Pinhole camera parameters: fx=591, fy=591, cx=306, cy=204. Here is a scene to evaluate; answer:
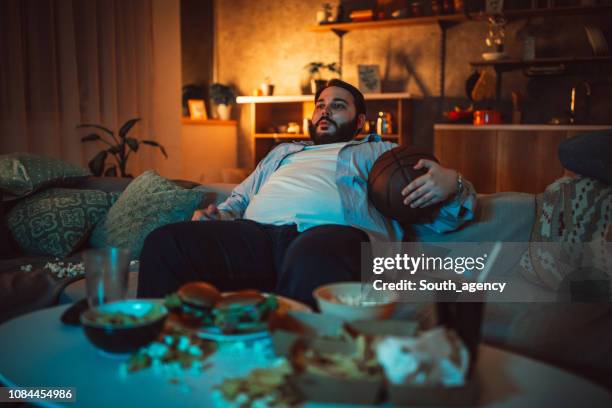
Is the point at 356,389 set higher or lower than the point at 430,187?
lower

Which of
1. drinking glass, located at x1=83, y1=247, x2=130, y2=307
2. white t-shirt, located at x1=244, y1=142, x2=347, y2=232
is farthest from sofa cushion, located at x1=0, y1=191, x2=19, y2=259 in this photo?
drinking glass, located at x1=83, y1=247, x2=130, y2=307

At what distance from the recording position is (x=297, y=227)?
1.90 meters

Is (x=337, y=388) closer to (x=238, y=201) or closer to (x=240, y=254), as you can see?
(x=240, y=254)

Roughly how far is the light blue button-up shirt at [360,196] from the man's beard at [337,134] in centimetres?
6

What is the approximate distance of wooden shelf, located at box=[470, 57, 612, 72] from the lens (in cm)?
430

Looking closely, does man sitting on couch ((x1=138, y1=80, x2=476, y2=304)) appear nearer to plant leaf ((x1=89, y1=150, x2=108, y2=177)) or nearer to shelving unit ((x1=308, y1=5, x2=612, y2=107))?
plant leaf ((x1=89, y1=150, x2=108, y2=177))

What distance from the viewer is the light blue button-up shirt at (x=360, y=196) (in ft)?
6.14

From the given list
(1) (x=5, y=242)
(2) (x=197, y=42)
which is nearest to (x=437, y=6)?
(2) (x=197, y=42)

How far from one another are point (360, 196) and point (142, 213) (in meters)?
0.80

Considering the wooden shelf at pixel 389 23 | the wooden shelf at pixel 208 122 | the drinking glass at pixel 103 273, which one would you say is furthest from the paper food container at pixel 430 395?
the wooden shelf at pixel 208 122

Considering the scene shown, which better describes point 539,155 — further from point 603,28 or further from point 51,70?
point 51,70

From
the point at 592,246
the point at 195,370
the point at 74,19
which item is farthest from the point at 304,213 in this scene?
the point at 74,19

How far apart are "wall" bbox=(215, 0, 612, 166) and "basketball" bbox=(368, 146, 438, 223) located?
10.5ft

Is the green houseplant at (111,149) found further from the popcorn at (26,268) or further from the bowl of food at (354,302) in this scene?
the bowl of food at (354,302)
